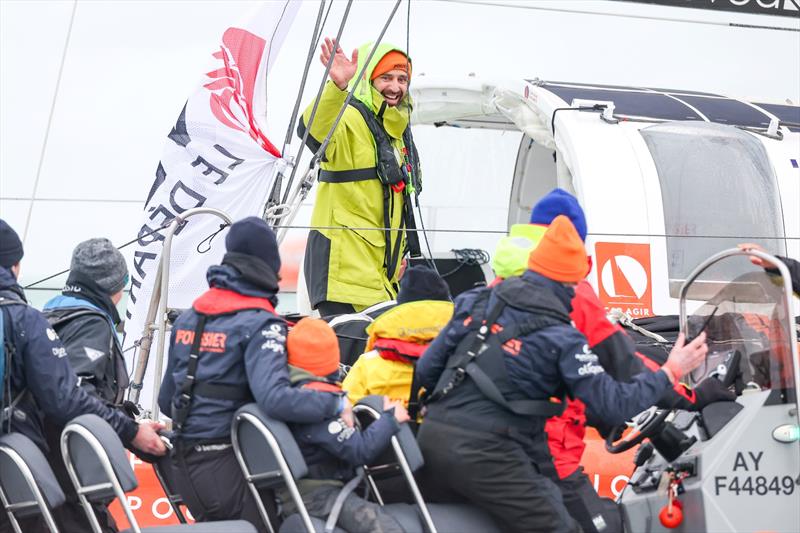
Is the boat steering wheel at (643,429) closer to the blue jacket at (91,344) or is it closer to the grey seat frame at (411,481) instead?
the grey seat frame at (411,481)

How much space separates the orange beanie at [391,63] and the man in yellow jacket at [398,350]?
1.71 meters

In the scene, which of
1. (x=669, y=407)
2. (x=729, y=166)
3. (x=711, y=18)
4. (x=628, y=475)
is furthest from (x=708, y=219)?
(x=711, y=18)

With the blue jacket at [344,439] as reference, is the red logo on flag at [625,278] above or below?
below

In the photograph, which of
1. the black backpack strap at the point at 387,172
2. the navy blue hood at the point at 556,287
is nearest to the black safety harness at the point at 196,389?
the navy blue hood at the point at 556,287

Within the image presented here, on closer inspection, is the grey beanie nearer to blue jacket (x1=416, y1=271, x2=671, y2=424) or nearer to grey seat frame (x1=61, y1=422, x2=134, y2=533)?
grey seat frame (x1=61, y1=422, x2=134, y2=533)

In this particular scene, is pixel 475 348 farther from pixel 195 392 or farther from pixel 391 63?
pixel 391 63

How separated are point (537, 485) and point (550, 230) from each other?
2.63 ft

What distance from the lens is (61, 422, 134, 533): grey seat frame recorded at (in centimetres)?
392

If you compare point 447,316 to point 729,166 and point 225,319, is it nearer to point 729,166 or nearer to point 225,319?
point 225,319

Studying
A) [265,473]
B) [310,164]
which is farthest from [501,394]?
[310,164]

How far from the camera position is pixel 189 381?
417 cm

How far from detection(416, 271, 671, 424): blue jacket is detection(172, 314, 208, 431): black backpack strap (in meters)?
0.93

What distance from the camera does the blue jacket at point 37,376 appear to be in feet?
13.6

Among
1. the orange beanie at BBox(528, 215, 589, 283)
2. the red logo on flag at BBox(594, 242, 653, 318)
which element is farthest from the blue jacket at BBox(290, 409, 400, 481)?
the red logo on flag at BBox(594, 242, 653, 318)
